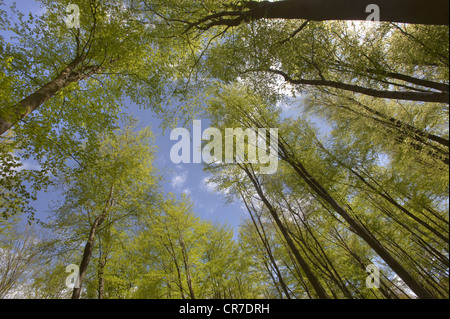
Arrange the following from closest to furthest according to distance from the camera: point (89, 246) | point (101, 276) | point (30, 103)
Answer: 1. point (30, 103)
2. point (89, 246)
3. point (101, 276)

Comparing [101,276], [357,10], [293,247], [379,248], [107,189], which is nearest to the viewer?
[357,10]

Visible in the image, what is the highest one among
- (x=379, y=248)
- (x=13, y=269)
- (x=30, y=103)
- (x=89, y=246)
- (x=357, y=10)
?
(x=13, y=269)

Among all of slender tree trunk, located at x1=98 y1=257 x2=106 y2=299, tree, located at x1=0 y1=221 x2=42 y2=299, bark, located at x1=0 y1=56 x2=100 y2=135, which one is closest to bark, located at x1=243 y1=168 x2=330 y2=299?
bark, located at x1=0 y1=56 x2=100 y2=135

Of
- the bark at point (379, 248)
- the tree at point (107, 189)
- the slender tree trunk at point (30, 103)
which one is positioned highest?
the tree at point (107, 189)

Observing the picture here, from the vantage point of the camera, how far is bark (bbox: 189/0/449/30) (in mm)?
1884

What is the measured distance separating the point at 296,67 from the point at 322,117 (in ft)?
15.4

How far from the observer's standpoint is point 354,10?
2.39 metres

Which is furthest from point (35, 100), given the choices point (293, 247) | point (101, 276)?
point (293, 247)

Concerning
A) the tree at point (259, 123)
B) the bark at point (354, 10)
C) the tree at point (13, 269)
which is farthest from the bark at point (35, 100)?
the tree at point (13, 269)

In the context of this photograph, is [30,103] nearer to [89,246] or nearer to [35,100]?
[35,100]

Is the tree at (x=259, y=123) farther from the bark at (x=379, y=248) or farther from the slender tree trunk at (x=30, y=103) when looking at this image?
the slender tree trunk at (x=30, y=103)

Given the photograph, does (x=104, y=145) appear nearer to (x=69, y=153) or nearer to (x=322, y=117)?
(x=69, y=153)

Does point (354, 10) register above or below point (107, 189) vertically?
below

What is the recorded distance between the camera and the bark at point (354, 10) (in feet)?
6.18
